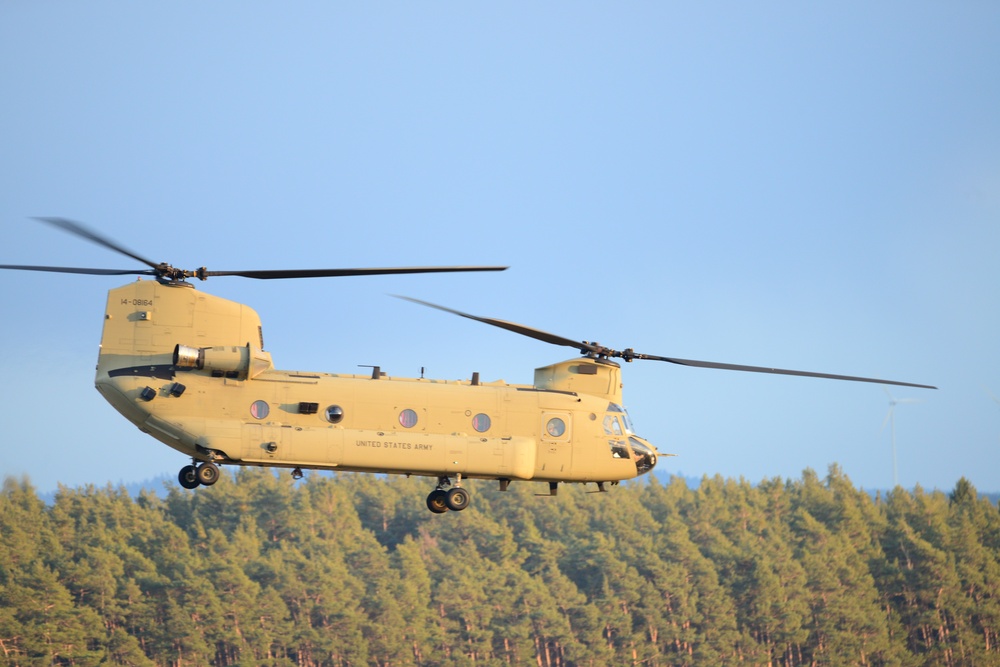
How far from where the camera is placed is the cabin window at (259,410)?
37.5 meters

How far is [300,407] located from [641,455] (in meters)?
10.8

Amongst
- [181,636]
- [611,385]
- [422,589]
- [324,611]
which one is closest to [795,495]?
[422,589]

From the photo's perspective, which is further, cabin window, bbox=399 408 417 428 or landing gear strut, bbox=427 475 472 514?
landing gear strut, bbox=427 475 472 514

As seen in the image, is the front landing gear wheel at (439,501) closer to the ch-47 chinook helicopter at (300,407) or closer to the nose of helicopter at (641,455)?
the ch-47 chinook helicopter at (300,407)

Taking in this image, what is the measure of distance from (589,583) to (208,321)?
117377 mm

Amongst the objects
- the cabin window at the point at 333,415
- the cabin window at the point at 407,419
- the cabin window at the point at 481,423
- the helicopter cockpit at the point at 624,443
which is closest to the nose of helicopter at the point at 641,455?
the helicopter cockpit at the point at 624,443

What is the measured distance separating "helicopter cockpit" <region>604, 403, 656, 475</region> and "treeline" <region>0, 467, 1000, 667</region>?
316ft

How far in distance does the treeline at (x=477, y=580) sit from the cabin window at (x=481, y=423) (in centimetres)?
9685

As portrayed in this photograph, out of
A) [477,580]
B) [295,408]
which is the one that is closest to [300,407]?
[295,408]

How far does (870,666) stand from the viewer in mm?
142000

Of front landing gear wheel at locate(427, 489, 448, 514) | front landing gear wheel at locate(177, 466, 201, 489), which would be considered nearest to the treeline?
front landing gear wheel at locate(177, 466, 201, 489)

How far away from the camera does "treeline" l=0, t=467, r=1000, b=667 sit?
131 meters

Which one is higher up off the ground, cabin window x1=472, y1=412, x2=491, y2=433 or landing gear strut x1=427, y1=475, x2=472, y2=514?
cabin window x1=472, y1=412, x2=491, y2=433

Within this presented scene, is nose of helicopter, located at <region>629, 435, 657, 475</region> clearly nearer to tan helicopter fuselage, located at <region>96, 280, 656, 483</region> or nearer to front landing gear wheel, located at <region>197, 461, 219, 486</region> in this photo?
tan helicopter fuselage, located at <region>96, 280, 656, 483</region>
